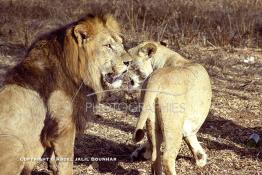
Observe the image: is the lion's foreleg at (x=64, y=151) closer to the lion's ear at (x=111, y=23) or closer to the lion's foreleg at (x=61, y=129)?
the lion's foreleg at (x=61, y=129)

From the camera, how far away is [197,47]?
973 centimetres

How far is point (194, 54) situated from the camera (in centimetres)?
930

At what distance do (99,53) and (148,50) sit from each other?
1100 millimetres

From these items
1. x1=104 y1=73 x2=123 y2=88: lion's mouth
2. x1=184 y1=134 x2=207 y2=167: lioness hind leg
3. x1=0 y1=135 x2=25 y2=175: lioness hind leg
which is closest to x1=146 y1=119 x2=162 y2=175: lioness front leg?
x1=104 y1=73 x2=123 y2=88: lion's mouth

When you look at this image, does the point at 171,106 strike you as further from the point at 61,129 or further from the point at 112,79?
the point at 61,129

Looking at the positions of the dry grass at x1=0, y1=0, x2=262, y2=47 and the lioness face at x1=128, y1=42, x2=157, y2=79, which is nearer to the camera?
the lioness face at x1=128, y1=42, x2=157, y2=79

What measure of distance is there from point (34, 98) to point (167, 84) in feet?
3.62

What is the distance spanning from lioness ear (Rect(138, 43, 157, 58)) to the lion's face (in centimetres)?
96

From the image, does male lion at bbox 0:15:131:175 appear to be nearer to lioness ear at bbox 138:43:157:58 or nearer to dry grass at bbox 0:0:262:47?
lioness ear at bbox 138:43:157:58

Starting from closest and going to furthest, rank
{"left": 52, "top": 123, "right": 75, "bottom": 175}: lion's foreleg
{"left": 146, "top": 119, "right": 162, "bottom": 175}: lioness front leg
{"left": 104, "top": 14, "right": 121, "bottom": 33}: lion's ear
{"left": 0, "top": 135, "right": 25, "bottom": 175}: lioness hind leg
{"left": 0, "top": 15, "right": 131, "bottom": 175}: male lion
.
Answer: {"left": 0, "top": 135, "right": 25, "bottom": 175}: lioness hind leg < {"left": 0, "top": 15, "right": 131, "bottom": 175}: male lion < {"left": 52, "top": 123, "right": 75, "bottom": 175}: lion's foreleg < {"left": 104, "top": 14, "right": 121, "bottom": 33}: lion's ear < {"left": 146, "top": 119, "right": 162, "bottom": 175}: lioness front leg

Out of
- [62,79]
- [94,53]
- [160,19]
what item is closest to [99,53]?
[94,53]

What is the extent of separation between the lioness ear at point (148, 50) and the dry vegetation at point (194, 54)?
0.65m

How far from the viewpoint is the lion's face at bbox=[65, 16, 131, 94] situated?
427 centimetres

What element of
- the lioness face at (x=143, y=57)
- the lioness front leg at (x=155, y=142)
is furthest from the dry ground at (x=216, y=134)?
the lioness face at (x=143, y=57)
